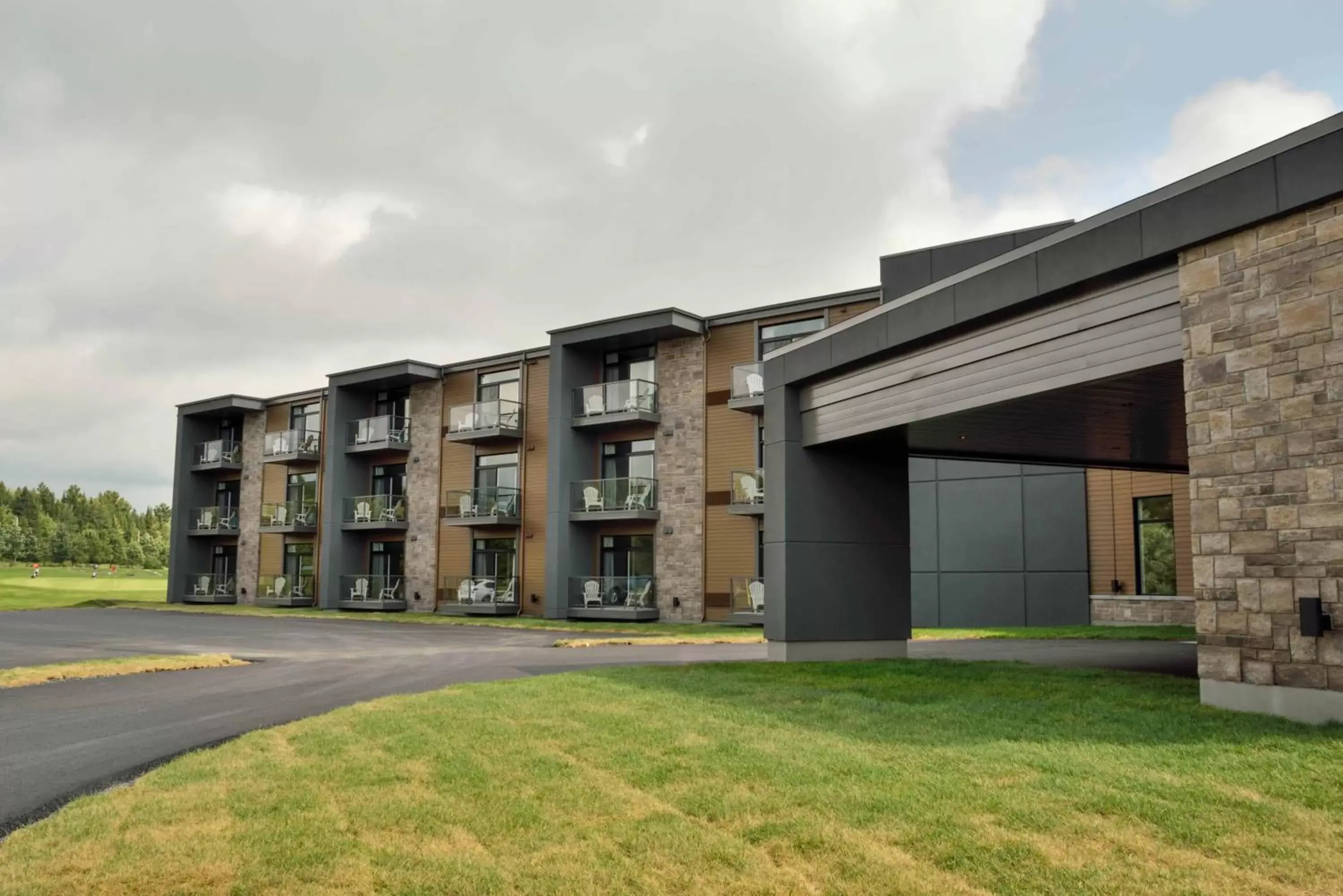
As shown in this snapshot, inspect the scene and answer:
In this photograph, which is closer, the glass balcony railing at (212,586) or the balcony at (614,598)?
the balcony at (614,598)

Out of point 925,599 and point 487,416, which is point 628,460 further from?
point 925,599

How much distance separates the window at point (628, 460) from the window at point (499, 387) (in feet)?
13.2

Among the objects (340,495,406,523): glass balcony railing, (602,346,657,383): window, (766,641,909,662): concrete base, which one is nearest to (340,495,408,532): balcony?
(340,495,406,523): glass balcony railing

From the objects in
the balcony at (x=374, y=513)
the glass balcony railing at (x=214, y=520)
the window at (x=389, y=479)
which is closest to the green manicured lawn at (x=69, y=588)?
the glass balcony railing at (x=214, y=520)

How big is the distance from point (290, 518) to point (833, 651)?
30.3 m

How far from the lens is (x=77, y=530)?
361ft

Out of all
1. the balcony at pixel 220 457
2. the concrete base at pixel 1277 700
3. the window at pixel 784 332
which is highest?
the window at pixel 784 332

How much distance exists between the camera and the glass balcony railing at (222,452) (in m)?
43.2

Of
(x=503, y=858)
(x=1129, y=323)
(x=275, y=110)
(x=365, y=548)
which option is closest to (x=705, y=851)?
(x=503, y=858)

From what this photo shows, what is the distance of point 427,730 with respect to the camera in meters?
8.45

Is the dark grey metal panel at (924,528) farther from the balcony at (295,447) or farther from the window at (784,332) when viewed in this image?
the balcony at (295,447)

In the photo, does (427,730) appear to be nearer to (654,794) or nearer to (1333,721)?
(654,794)

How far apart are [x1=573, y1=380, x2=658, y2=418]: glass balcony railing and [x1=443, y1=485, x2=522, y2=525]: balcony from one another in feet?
13.1

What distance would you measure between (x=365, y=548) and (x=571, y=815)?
33.9 m
